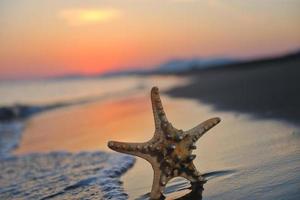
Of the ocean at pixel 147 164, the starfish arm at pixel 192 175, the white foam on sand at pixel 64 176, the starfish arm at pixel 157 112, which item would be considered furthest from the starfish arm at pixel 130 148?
the white foam on sand at pixel 64 176

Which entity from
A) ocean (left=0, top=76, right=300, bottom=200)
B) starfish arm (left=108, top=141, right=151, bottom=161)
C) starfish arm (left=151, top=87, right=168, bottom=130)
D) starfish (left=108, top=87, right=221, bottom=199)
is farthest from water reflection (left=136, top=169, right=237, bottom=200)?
starfish arm (left=151, top=87, right=168, bottom=130)

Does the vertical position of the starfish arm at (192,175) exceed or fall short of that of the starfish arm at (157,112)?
it falls short

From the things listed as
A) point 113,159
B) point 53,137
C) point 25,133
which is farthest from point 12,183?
point 25,133

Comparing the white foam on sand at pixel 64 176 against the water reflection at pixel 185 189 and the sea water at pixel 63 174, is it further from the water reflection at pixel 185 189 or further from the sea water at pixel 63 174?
the water reflection at pixel 185 189

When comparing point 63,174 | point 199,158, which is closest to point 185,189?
point 199,158

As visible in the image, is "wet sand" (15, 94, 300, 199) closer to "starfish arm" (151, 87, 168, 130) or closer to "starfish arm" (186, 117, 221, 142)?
"starfish arm" (186, 117, 221, 142)

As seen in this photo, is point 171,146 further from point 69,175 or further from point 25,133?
point 25,133

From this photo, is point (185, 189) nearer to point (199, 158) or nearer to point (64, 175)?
point (199, 158)

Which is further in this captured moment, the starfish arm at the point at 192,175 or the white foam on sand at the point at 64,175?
the white foam on sand at the point at 64,175
